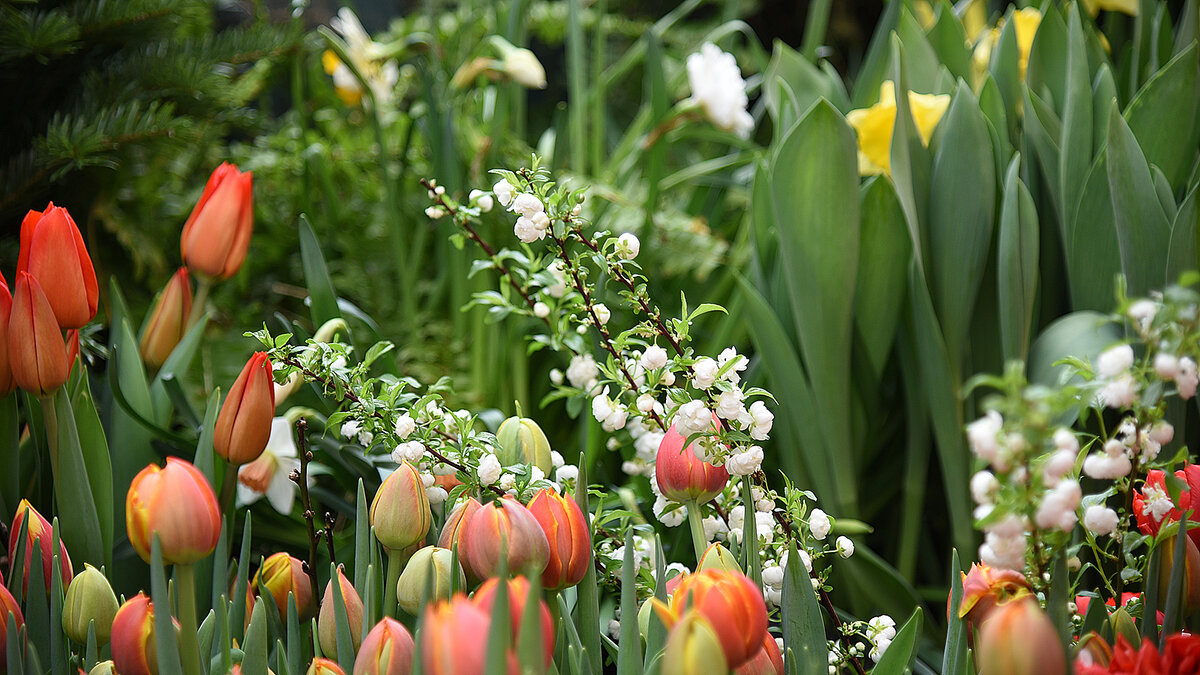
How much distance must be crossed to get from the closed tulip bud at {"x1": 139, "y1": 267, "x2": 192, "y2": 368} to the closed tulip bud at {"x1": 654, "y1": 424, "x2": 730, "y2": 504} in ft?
1.30

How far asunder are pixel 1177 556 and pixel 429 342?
2.46 ft

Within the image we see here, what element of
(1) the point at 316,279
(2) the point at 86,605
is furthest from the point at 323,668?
(1) the point at 316,279

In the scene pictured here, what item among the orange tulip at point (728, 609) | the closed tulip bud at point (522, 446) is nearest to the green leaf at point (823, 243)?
the closed tulip bud at point (522, 446)

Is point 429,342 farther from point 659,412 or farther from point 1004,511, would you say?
point 1004,511

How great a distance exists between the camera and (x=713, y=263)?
2.99 feet

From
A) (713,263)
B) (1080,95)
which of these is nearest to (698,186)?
(713,263)

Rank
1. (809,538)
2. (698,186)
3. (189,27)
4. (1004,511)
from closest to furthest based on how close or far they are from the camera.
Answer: (1004,511) → (809,538) → (189,27) → (698,186)

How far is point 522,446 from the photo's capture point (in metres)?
0.45

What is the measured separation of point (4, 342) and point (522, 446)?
27 centimetres

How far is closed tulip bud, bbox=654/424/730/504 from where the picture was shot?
391 millimetres

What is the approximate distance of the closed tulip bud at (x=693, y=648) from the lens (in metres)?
0.27

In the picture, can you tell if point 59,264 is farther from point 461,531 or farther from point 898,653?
point 898,653

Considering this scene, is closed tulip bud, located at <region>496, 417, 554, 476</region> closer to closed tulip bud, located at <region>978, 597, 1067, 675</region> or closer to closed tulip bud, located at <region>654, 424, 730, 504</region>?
closed tulip bud, located at <region>654, 424, 730, 504</region>

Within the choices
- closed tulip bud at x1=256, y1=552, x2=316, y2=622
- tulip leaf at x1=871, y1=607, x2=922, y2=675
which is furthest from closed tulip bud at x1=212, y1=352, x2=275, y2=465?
tulip leaf at x1=871, y1=607, x2=922, y2=675
